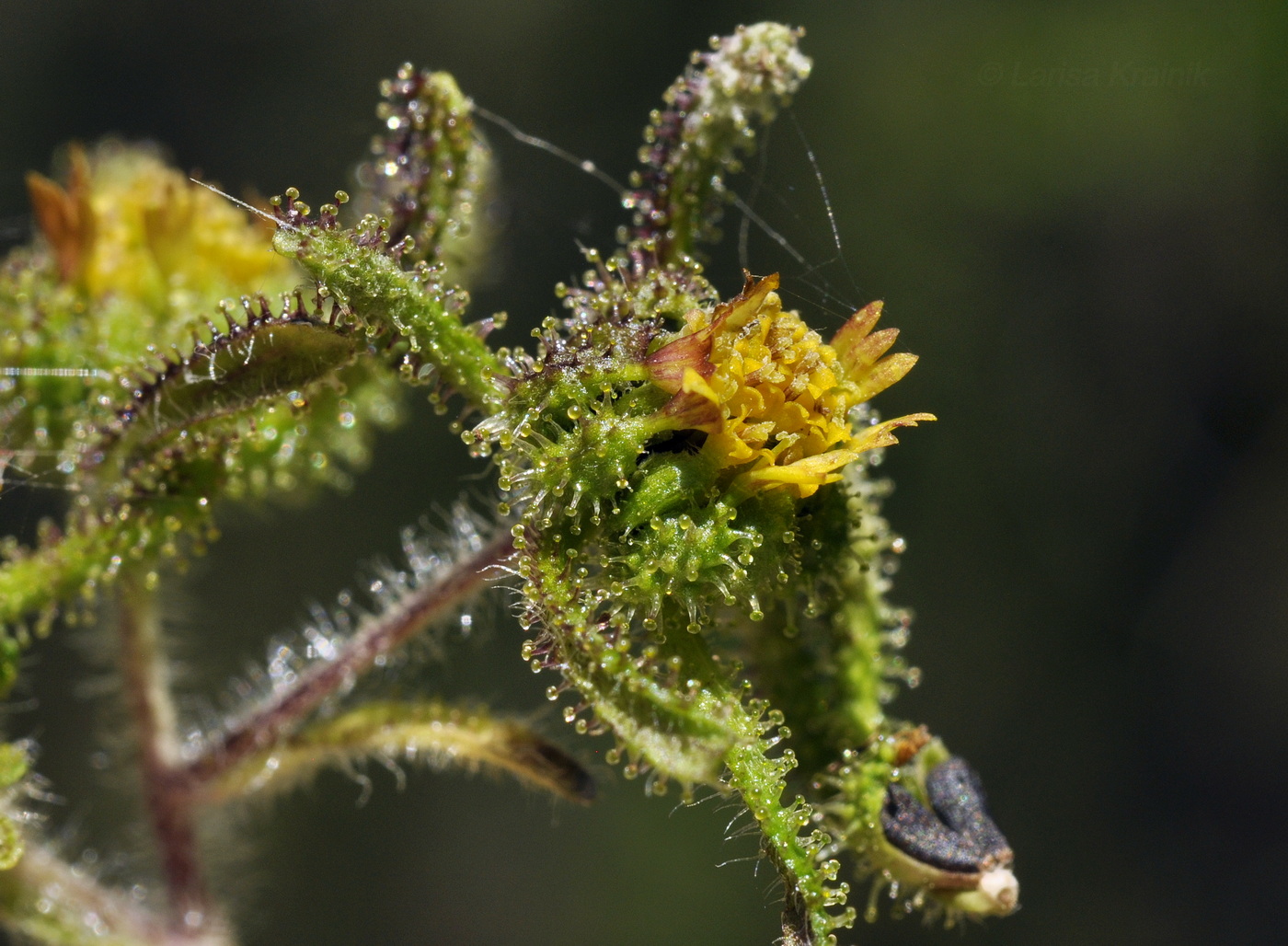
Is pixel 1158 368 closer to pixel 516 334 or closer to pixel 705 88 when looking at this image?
pixel 516 334

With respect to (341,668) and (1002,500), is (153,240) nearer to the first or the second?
(341,668)

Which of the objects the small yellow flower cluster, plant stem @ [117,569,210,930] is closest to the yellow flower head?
the small yellow flower cluster

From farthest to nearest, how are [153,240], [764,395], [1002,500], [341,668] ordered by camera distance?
[1002,500], [153,240], [341,668], [764,395]

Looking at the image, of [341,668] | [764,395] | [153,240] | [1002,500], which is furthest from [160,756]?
[1002,500]

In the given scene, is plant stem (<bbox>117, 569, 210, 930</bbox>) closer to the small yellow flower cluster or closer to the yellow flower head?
the small yellow flower cluster

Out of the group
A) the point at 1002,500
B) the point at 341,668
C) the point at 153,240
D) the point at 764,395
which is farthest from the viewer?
the point at 1002,500

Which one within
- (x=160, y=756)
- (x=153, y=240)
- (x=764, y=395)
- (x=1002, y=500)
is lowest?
(x=1002, y=500)

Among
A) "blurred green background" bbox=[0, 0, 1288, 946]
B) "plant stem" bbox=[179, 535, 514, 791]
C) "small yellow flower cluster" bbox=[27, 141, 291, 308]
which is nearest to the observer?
"plant stem" bbox=[179, 535, 514, 791]

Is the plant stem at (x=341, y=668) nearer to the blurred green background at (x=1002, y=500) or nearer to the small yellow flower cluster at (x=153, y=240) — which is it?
the small yellow flower cluster at (x=153, y=240)
